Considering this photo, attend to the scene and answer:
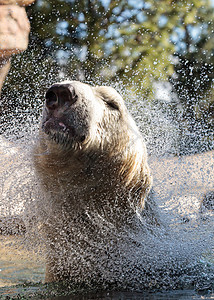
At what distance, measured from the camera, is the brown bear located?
2146 mm

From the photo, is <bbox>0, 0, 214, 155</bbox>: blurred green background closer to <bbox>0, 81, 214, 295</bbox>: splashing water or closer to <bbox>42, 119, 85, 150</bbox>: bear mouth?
<bbox>0, 81, 214, 295</bbox>: splashing water

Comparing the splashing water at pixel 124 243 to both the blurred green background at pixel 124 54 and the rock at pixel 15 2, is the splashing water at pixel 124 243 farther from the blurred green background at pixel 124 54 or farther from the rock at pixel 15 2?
the blurred green background at pixel 124 54

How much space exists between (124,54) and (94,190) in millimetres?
7764

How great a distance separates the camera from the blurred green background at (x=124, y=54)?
890cm

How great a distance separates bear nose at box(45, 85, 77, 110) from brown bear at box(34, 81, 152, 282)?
254mm

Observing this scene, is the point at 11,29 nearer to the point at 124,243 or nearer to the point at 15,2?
the point at 15,2

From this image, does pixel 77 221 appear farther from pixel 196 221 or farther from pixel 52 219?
pixel 196 221

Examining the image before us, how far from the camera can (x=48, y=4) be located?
9.45 meters

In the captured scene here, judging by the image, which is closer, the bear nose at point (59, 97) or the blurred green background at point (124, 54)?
the bear nose at point (59, 97)

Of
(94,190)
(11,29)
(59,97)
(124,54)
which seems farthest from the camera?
(124,54)

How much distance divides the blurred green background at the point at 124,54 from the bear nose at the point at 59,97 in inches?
251

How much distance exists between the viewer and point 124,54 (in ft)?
31.3

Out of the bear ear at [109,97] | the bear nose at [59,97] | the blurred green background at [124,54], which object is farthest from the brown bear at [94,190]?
the blurred green background at [124,54]

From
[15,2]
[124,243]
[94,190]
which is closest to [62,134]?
[94,190]
